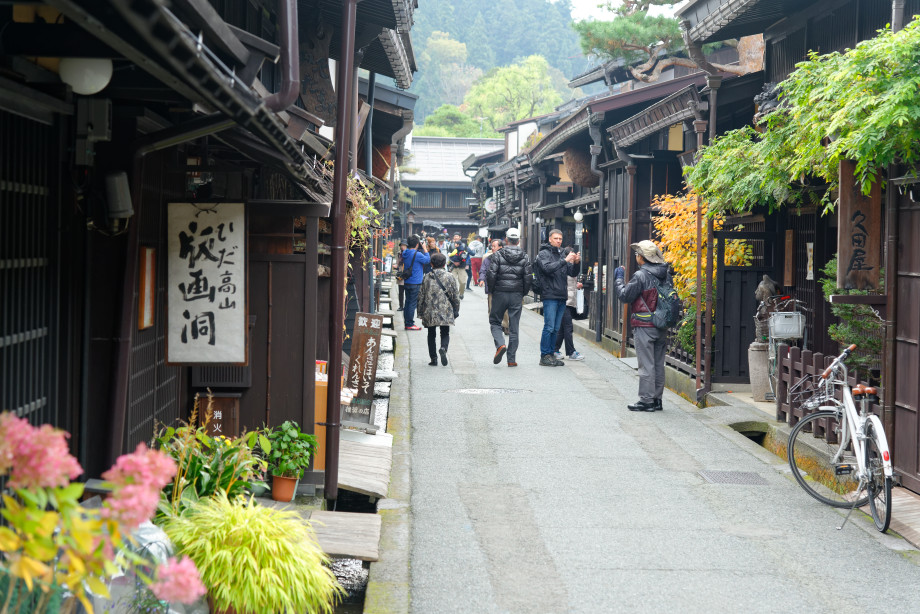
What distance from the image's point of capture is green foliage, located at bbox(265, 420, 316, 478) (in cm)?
764

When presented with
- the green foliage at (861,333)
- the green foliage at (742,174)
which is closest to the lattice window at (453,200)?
the green foliage at (742,174)

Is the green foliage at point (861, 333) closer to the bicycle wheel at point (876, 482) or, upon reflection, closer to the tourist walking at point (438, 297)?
the bicycle wheel at point (876, 482)

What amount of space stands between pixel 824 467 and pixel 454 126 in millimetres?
76131

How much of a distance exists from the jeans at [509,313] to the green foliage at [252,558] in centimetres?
1209

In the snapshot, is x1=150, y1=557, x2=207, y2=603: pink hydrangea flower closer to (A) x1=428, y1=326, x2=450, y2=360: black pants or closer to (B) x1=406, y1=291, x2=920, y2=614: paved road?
(B) x1=406, y1=291, x2=920, y2=614: paved road

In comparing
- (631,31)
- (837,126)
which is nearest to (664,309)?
(837,126)

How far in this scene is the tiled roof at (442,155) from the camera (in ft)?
222

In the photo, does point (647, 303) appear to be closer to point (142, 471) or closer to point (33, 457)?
point (142, 471)

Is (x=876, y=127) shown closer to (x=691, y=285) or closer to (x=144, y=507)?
(x=144, y=507)

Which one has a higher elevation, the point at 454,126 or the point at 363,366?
the point at 454,126

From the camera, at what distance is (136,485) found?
9.52ft

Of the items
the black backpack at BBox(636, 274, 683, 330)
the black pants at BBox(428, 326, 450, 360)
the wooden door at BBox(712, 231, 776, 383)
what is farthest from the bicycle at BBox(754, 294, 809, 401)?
the black pants at BBox(428, 326, 450, 360)

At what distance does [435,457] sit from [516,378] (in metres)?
6.08

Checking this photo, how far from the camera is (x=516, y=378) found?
1656 centimetres
